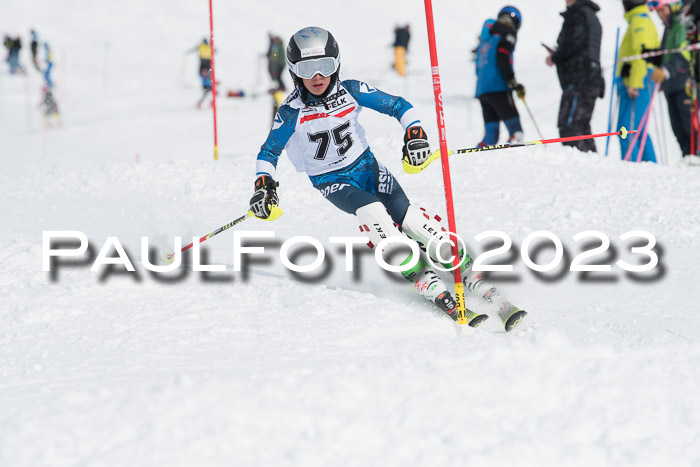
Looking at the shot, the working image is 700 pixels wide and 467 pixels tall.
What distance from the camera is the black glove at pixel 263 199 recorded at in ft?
13.0

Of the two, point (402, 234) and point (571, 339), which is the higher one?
point (402, 234)

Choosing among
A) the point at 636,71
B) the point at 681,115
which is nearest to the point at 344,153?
the point at 636,71

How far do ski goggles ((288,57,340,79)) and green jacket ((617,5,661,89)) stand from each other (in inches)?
196

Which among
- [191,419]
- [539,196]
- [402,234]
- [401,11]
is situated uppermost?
[401,11]

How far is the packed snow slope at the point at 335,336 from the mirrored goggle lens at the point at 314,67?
134cm

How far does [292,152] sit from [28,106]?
1628 cm

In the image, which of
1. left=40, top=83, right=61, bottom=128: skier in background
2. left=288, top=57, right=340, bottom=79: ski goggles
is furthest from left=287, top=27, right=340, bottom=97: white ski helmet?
left=40, top=83, right=61, bottom=128: skier in background

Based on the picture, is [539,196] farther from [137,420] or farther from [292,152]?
[137,420]

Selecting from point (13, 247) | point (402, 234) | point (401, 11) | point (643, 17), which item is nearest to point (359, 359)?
point (402, 234)

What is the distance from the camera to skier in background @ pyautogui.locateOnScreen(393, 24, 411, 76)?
20.1 m

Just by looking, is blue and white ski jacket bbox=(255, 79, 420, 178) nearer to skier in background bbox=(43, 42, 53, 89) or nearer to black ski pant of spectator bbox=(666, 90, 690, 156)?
black ski pant of spectator bbox=(666, 90, 690, 156)

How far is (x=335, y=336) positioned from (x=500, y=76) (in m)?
5.46

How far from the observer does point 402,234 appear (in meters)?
3.89

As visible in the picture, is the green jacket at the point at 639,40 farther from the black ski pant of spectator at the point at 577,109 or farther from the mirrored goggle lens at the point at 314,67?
the mirrored goggle lens at the point at 314,67
